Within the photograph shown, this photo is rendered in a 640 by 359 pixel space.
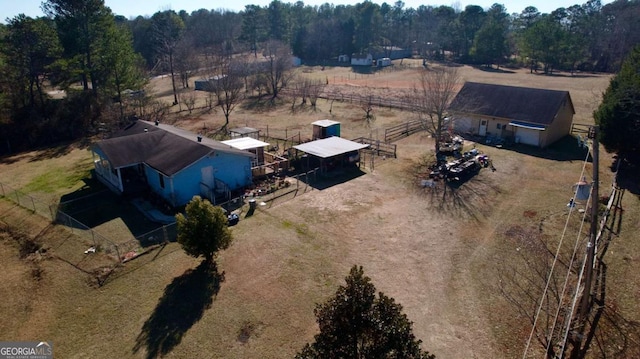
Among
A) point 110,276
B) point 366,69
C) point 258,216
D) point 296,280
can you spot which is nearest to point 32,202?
point 110,276

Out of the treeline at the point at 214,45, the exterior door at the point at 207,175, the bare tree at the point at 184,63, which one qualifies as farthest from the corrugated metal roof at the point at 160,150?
the bare tree at the point at 184,63

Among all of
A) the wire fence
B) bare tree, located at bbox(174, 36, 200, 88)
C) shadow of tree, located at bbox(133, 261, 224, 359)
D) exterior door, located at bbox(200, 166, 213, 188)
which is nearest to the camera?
shadow of tree, located at bbox(133, 261, 224, 359)

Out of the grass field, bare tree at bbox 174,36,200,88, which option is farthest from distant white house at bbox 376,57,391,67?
the grass field

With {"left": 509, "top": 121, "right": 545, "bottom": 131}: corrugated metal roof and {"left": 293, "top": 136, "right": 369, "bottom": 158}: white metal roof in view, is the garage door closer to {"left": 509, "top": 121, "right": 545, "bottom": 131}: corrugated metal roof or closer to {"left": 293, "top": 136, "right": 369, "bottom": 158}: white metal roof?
{"left": 509, "top": 121, "right": 545, "bottom": 131}: corrugated metal roof

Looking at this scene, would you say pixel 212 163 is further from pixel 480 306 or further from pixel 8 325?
pixel 480 306

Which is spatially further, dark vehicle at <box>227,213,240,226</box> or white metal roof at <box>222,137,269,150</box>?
white metal roof at <box>222,137,269,150</box>

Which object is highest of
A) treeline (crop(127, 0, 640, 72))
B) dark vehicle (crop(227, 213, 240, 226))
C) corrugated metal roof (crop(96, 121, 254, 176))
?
treeline (crop(127, 0, 640, 72))

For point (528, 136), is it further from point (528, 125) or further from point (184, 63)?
point (184, 63)
